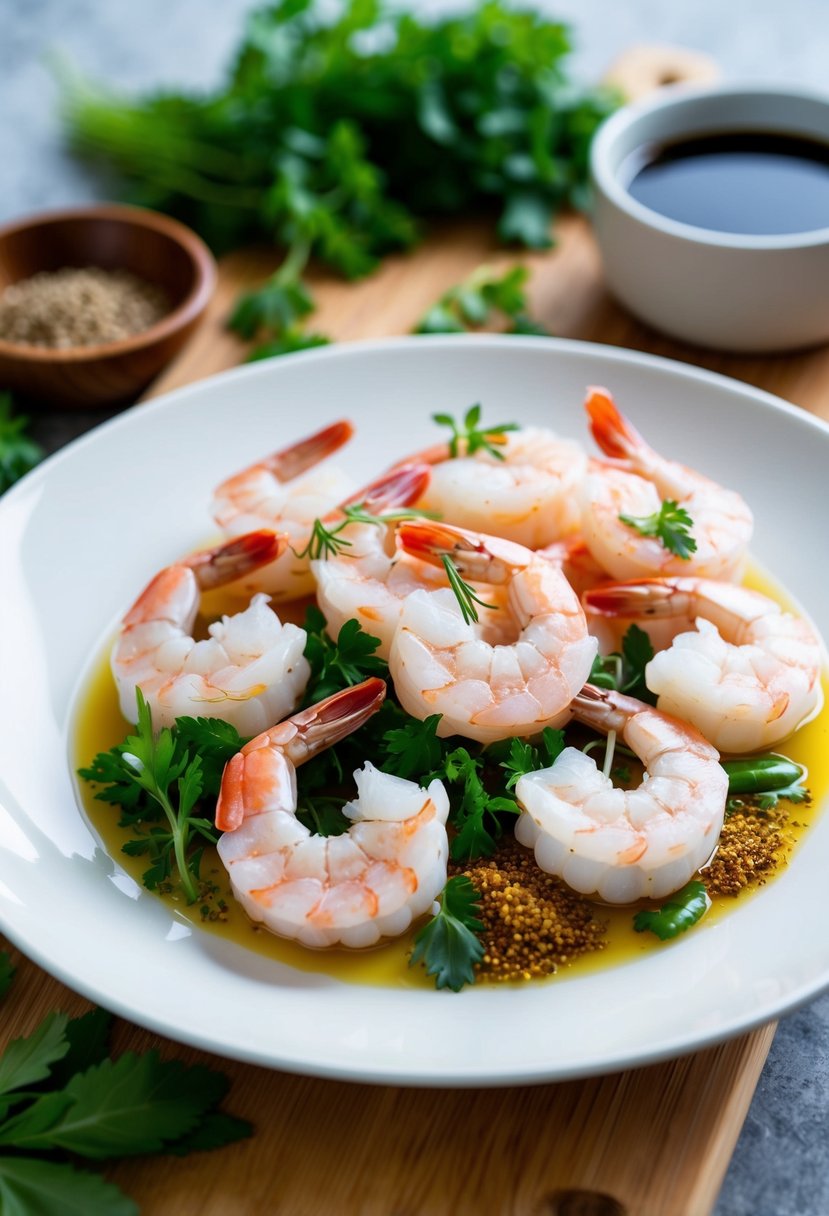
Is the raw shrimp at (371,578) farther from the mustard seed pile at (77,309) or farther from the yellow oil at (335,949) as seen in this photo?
the mustard seed pile at (77,309)

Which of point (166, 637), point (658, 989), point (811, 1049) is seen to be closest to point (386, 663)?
point (166, 637)

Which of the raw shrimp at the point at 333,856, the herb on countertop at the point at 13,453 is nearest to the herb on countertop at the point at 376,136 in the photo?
the herb on countertop at the point at 13,453

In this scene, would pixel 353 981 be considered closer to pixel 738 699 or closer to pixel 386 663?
pixel 386 663

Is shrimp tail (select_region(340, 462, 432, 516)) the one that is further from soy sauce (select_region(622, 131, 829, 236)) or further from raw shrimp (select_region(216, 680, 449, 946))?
soy sauce (select_region(622, 131, 829, 236))

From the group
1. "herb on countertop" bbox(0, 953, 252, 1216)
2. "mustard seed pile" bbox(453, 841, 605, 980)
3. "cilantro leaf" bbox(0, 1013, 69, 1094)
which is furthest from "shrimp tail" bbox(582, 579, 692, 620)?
"cilantro leaf" bbox(0, 1013, 69, 1094)

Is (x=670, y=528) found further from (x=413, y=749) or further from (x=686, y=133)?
(x=686, y=133)
